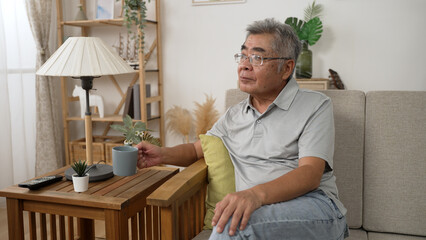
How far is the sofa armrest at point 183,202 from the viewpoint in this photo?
4.80 ft

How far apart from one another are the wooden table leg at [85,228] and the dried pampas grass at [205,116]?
1479mm

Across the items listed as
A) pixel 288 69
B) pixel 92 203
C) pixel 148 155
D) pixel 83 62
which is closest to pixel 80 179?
pixel 92 203

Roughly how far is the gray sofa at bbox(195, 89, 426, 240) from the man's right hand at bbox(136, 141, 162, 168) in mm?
407

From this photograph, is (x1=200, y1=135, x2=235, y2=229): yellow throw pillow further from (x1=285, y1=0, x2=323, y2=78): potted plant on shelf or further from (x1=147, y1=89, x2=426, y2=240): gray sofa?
(x1=285, y1=0, x2=323, y2=78): potted plant on shelf

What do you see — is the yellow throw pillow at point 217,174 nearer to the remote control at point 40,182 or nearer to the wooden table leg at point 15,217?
the remote control at point 40,182

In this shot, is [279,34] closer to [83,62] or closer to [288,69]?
A: [288,69]

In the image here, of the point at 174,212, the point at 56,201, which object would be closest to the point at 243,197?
the point at 174,212

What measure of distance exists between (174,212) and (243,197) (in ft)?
1.00

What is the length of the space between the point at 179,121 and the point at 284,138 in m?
2.00

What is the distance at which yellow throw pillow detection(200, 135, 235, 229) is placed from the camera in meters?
1.77

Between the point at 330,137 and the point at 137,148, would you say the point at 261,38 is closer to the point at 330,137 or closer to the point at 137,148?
the point at 330,137

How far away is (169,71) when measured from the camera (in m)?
3.69

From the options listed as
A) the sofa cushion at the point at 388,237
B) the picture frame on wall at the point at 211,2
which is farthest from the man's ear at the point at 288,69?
the picture frame on wall at the point at 211,2

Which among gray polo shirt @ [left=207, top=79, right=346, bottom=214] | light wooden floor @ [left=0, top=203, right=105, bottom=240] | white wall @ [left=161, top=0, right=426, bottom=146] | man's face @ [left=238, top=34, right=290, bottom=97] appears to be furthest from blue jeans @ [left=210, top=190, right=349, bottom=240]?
white wall @ [left=161, top=0, right=426, bottom=146]
